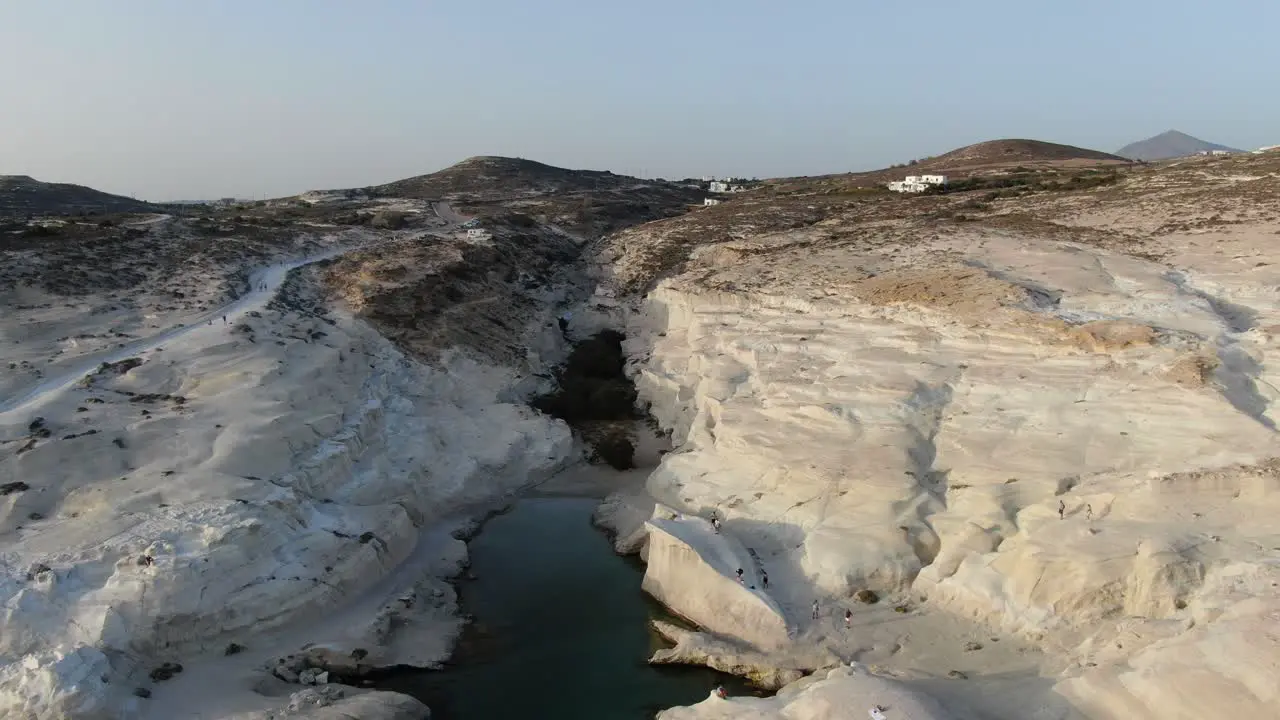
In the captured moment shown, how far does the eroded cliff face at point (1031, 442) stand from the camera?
15.2 metres

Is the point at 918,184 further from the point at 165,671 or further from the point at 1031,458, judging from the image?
the point at 165,671

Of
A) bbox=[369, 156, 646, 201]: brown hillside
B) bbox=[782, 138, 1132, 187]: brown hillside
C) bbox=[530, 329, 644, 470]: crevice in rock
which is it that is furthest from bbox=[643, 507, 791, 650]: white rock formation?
bbox=[369, 156, 646, 201]: brown hillside

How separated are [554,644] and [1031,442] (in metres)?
13.1

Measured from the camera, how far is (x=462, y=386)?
32.8 m

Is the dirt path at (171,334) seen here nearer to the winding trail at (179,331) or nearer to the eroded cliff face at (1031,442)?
the winding trail at (179,331)

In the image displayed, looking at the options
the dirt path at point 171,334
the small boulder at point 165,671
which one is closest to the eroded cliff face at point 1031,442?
the small boulder at point 165,671

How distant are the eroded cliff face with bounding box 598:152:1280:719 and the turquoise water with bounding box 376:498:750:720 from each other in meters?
3.21

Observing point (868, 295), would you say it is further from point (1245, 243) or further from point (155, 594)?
point (155, 594)

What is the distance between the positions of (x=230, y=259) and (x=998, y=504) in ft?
127

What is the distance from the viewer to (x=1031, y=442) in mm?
20234

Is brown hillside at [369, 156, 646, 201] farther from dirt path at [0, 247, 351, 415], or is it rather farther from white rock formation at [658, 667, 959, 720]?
white rock formation at [658, 667, 959, 720]

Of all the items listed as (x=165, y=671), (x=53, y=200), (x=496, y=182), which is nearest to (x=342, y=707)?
(x=165, y=671)

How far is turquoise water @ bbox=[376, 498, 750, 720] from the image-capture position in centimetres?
1736

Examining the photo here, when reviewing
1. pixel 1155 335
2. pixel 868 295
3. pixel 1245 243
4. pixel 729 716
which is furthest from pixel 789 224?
pixel 729 716
